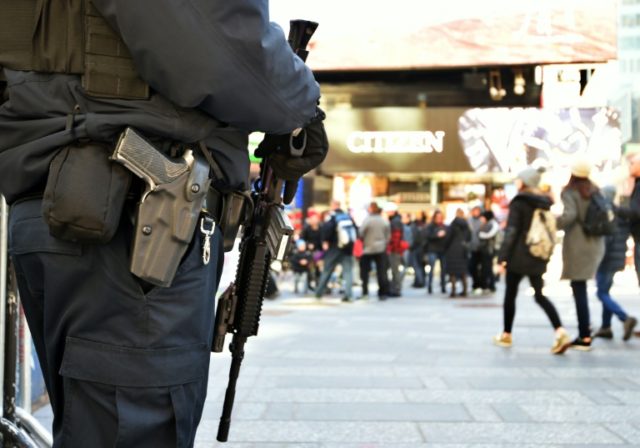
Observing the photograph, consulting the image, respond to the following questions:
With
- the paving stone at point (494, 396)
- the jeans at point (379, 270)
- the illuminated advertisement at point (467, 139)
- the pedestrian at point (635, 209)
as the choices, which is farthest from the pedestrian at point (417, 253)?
the paving stone at point (494, 396)

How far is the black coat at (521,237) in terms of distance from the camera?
23.5ft

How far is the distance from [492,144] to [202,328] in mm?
22324

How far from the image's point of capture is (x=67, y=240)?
61.3 inches

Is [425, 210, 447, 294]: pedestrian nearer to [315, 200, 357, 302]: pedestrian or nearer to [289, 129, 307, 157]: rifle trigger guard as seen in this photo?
[315, 200, 357, 302]: pedestrian

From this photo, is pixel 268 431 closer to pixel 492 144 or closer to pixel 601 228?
pixel 601 228

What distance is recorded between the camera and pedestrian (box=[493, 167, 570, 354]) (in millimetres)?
7164

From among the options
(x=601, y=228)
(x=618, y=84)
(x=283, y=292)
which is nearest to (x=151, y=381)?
(x=601, y=228)

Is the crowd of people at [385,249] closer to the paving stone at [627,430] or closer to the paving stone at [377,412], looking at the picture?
the paving stone at [377,412]

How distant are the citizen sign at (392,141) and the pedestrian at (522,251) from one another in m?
16.7

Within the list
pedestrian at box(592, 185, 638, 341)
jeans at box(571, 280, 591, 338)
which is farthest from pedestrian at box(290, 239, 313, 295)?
jeans at box(571, 280, 591, 338)

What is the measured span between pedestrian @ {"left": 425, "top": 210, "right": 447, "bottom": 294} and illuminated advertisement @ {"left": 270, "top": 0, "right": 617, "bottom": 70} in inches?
295

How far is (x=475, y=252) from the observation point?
15.3 m

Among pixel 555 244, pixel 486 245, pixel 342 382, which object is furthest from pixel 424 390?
pixel 486 245

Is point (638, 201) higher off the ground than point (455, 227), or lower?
higher
